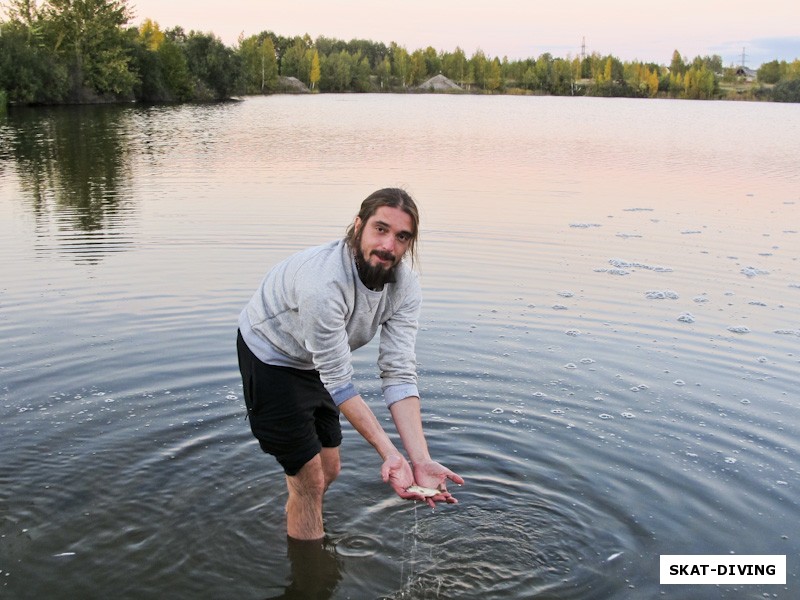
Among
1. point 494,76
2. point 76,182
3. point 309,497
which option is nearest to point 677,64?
point 494,76

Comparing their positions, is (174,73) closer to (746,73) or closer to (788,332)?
(788,332)

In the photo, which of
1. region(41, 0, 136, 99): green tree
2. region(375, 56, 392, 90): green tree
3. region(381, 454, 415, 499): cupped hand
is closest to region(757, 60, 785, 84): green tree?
region(375, 56, 392, 90): green tree

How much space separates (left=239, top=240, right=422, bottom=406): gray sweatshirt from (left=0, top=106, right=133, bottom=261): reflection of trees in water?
28.5 ft

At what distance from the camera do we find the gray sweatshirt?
4031mm

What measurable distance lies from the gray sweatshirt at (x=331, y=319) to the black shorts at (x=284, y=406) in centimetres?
7

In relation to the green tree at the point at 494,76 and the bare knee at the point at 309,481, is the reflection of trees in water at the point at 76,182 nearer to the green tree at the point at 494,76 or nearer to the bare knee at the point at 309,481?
the bare knee at the point at 309,481

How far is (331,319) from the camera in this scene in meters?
4.03

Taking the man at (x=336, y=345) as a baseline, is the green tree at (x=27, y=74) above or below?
above

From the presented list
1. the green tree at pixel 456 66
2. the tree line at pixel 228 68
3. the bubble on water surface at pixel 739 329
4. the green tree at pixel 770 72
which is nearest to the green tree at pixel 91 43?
the tree line at pixel 228 68

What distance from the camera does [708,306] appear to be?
10.1 meters

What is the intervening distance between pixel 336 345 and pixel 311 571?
148 cm

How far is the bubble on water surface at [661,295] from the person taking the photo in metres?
10.4

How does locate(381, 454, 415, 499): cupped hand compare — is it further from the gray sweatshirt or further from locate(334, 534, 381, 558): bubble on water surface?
locate(334, 534, 381, 558): bubble on water surface

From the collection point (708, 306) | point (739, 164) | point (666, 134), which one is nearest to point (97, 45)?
point (666, 134)
